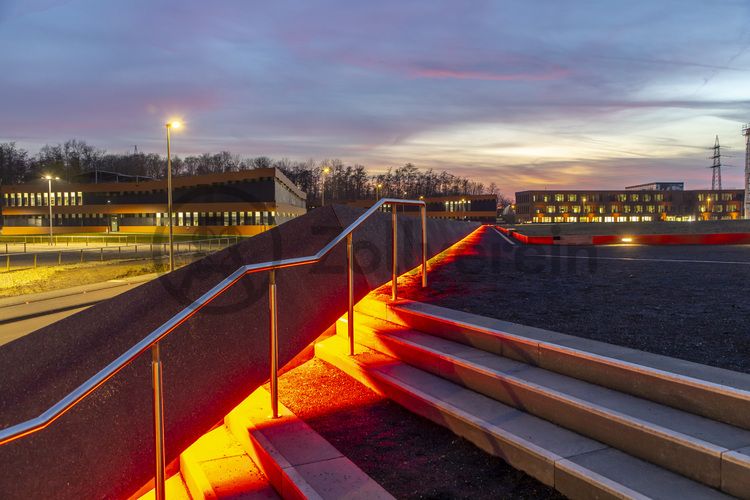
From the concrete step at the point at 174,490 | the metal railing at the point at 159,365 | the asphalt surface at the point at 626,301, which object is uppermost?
the metal railing at the point at 159,365

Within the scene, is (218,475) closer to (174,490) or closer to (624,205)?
(174,490)

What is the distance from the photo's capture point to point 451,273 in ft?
31.4

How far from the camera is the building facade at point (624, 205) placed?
5605 inches

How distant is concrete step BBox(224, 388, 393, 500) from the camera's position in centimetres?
294

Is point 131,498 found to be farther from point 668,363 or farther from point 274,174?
point 274,174

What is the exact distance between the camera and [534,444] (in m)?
3.10

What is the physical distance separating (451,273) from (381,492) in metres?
6.90

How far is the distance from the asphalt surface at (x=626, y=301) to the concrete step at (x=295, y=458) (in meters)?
2.69

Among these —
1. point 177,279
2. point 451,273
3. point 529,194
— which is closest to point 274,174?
point 451,273

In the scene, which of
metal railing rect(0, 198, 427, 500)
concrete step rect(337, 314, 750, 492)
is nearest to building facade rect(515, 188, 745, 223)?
concrete step rect(337, 314, 750, 492)

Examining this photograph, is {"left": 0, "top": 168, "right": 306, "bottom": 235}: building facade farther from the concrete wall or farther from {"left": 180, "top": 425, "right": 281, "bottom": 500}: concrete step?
{"left": 180, "top": 425, "right": 281, "bottom": 500}: concrete step

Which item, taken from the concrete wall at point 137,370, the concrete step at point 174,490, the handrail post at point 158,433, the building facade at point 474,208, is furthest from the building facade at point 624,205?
the handrail post at point 158,433

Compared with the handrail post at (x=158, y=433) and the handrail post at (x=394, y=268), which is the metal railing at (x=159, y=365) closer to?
the handrail post at (x=158, y=433)

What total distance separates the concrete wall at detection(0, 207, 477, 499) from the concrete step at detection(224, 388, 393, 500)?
0.31 m
